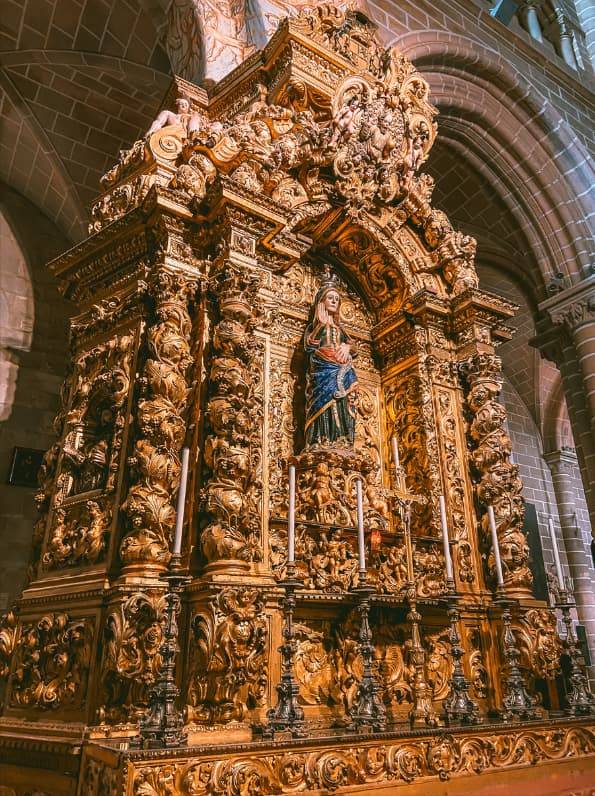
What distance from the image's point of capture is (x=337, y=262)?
6340 mm

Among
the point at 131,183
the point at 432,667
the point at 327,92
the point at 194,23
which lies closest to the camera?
the point at 432,667

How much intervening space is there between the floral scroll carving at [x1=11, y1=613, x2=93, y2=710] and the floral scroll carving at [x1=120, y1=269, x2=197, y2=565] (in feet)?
1.94

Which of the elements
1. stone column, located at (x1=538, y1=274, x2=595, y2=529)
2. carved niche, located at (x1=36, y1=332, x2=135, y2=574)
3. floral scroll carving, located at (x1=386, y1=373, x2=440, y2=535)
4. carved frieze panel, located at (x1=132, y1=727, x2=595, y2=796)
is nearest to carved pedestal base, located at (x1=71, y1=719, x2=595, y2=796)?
carved frieze panel, located at (x1=132, y1=727, x2=595, y2=796)

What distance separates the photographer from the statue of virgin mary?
5.05m

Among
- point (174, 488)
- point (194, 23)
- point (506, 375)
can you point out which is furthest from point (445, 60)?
point (174, 488)

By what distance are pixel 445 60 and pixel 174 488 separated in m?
8.96

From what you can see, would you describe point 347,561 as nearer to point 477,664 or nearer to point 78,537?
point 477,664

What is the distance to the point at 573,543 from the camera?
552 inches

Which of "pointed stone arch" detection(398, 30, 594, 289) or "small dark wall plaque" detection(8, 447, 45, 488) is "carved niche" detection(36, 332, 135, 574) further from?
"pointed stone arch" detection(398, 30, 594, 289)

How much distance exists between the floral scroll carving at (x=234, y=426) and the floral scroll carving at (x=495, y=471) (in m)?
2.25

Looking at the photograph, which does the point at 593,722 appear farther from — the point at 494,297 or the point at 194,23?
the point at 194,23

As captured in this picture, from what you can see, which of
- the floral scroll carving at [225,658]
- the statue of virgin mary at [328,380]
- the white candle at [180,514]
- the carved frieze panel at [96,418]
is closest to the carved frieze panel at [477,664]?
the statue of virgin mary at [328,380]

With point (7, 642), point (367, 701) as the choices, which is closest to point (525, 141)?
point (367, 701)

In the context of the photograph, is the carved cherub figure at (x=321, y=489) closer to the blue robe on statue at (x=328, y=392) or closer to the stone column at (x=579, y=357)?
the blue robe on statue at (x=328, y=392)
